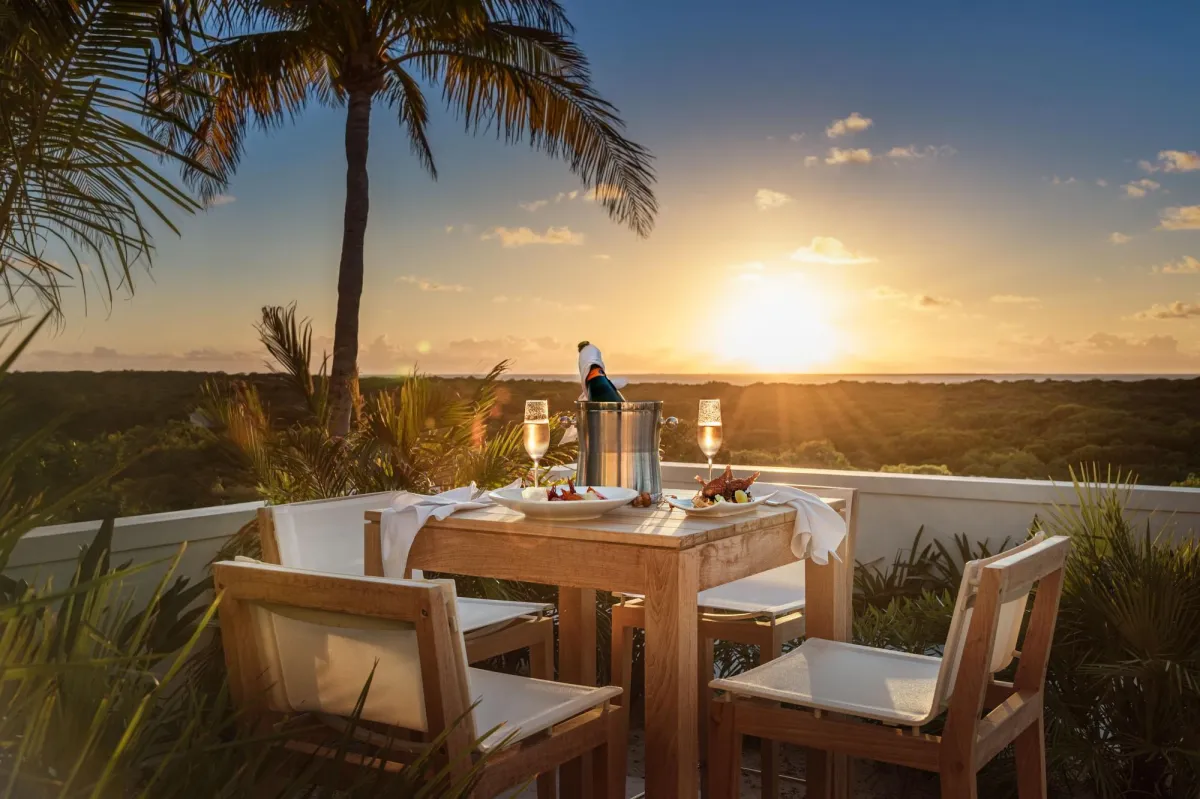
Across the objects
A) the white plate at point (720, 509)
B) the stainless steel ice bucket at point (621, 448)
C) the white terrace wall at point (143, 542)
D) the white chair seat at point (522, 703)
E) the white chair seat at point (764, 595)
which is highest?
the stainless steel ice bucket at point (621, 448)

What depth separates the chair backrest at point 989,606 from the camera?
70.2 inches

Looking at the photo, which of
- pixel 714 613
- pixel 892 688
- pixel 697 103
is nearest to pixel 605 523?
pixel 892 688

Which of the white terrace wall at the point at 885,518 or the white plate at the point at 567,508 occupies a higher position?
the white plate at the point at 567,508

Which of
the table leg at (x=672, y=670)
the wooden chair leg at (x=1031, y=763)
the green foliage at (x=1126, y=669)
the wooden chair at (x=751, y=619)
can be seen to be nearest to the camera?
the table leg at (x=672, y=670)

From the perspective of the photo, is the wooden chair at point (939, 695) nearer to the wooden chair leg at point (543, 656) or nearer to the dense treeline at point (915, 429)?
the wooden chair leg at point (543, 656)

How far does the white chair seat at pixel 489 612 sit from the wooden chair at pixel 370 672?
76cm

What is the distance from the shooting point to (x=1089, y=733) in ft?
9.16

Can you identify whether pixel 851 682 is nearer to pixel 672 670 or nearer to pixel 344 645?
pixel 672 670

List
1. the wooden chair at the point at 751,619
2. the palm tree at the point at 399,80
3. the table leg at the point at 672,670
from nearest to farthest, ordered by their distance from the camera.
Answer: the table leg at the point at 672,670, the wooden chair at the point at 751,619, the palm tree at the point at 399,80

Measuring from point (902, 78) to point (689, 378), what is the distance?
5658 millimetres

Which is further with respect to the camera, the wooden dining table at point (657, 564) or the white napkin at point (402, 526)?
the white napkin at point (402, 526)

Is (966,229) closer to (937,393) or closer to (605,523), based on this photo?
(937,393)

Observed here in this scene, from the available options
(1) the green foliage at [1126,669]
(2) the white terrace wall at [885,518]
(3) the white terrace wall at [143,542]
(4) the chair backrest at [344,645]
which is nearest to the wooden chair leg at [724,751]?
(4) the chair backrest at [344,645]

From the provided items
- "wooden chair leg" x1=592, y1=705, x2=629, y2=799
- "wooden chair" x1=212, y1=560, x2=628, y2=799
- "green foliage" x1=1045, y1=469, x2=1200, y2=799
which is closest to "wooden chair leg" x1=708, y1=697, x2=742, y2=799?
"wooden chair leg" x1=592, y1=705, x2=629, y2=799
